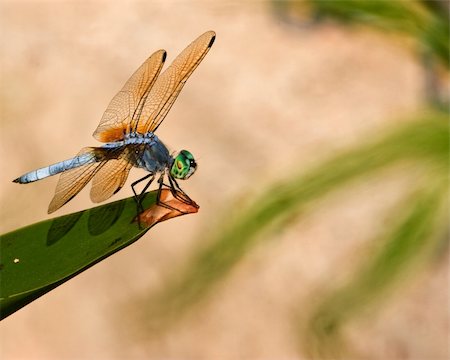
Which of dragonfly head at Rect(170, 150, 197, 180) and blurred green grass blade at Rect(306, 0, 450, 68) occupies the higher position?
blurred green grass blade at Rect(306, 0, 450, 68)

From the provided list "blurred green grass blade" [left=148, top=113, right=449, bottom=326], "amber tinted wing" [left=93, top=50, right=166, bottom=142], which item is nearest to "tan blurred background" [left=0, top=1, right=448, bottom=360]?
"blurred green grass blade" [left=148, top=113, right=449, bottom=326]

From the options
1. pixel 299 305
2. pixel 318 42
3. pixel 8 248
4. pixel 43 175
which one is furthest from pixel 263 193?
pixel 8 248

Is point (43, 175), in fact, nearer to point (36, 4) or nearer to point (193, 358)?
point (193, 358)

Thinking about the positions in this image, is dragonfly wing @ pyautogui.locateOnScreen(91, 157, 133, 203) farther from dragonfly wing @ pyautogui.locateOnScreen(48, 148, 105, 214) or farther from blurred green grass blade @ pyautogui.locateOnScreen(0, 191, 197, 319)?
blurred green grass blade @ pyautogui.locateOnScreen(0, 191, 197, 319)

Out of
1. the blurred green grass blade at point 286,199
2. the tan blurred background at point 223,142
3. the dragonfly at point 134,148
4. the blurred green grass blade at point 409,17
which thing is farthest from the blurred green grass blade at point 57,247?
the blurred green grass blade at point 409,17

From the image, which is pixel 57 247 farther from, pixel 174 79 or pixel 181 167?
pixel 174 79

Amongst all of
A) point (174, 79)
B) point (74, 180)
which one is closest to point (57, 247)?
point (74, 180)

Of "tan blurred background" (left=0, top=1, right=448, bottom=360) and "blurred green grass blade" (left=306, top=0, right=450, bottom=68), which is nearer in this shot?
"tan blurred background" (left=0, top=1, right=448, bottom=360)

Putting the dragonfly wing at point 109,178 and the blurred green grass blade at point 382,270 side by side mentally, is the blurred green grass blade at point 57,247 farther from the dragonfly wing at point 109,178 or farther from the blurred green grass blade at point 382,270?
the blurred green grass blade at point 382,270
